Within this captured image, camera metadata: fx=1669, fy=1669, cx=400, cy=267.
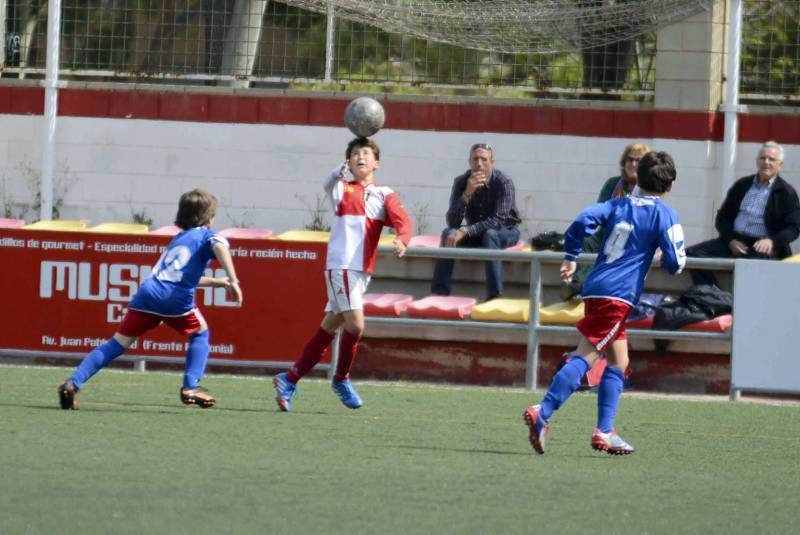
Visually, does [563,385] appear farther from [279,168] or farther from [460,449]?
[279,168]

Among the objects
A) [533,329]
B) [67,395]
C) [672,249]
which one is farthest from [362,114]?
[672,249]

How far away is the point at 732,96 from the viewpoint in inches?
608

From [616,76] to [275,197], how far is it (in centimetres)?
354

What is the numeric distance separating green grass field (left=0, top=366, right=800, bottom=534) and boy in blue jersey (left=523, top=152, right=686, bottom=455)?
34cm

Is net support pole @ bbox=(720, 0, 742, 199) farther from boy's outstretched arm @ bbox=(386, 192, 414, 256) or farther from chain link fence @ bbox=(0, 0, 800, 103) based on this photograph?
boy's outstretched arm @ bbox=(386, 192, 414, 256)

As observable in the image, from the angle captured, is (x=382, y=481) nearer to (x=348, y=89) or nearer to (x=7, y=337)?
(x=7, y=337)

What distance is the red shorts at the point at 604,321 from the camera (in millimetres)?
8469

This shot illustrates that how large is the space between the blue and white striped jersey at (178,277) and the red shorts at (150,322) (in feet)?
0.17

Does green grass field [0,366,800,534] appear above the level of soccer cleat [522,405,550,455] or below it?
below

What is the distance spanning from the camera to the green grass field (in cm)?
636

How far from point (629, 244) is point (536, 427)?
108 cm

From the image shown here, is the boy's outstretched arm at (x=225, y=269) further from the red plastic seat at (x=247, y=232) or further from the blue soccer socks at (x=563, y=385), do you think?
the red plastic seat at (x=247, y=232)

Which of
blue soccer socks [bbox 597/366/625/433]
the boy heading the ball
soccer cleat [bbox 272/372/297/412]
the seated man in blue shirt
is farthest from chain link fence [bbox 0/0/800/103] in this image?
blue soccer socks [bbox 597/366/625/433]

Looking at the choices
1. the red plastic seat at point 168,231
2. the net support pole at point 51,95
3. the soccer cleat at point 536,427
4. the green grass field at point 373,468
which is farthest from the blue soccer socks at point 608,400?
the net support pole at point 51,95
